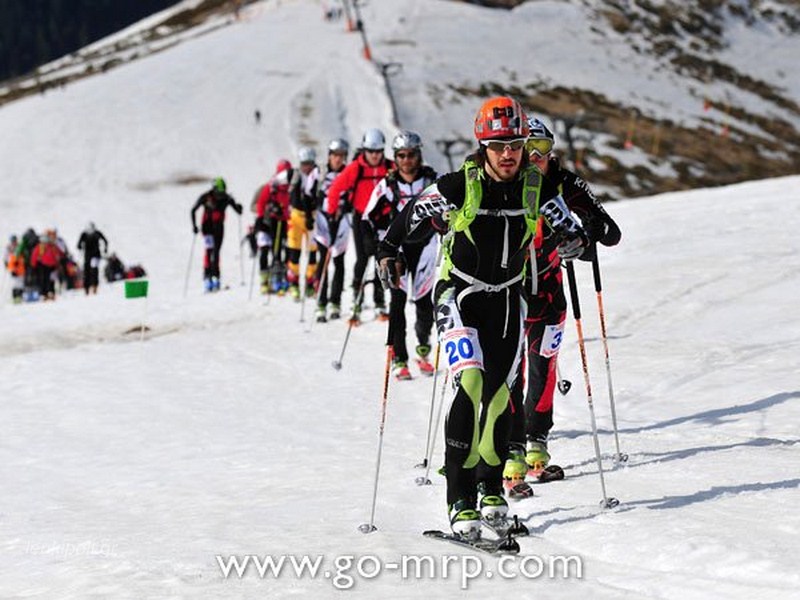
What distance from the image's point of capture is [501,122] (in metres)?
5.91

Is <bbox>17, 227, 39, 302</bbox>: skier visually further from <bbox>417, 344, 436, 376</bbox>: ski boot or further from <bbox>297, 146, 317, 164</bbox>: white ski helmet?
<bbox>417, 344, 436, 376</bbox>: ski boot

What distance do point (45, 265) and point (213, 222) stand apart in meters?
9.52

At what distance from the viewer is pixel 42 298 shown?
28.8 meters

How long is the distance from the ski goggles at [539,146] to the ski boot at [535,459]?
2.05 m

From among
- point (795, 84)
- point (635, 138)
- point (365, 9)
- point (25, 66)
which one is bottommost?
point (635, 138)

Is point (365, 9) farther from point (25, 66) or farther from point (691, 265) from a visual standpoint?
point (25, 66)

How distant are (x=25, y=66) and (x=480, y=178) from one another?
179926 millimetres

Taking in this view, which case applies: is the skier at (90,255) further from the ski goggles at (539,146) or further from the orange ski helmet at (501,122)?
the orange ski helmet at (501,122)

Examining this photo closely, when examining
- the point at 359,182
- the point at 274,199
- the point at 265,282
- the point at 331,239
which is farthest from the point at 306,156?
the point at 359,182

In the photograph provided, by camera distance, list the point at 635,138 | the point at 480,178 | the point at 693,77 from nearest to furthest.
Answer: the point at 480,178, the point at 635,138, the point at 693,77

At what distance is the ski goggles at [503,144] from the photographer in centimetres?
595

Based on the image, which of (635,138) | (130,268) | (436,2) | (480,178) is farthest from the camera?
(436,2)

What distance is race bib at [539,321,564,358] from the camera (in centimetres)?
768

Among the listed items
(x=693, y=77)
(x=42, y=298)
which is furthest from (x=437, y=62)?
(x=42, y=298)
